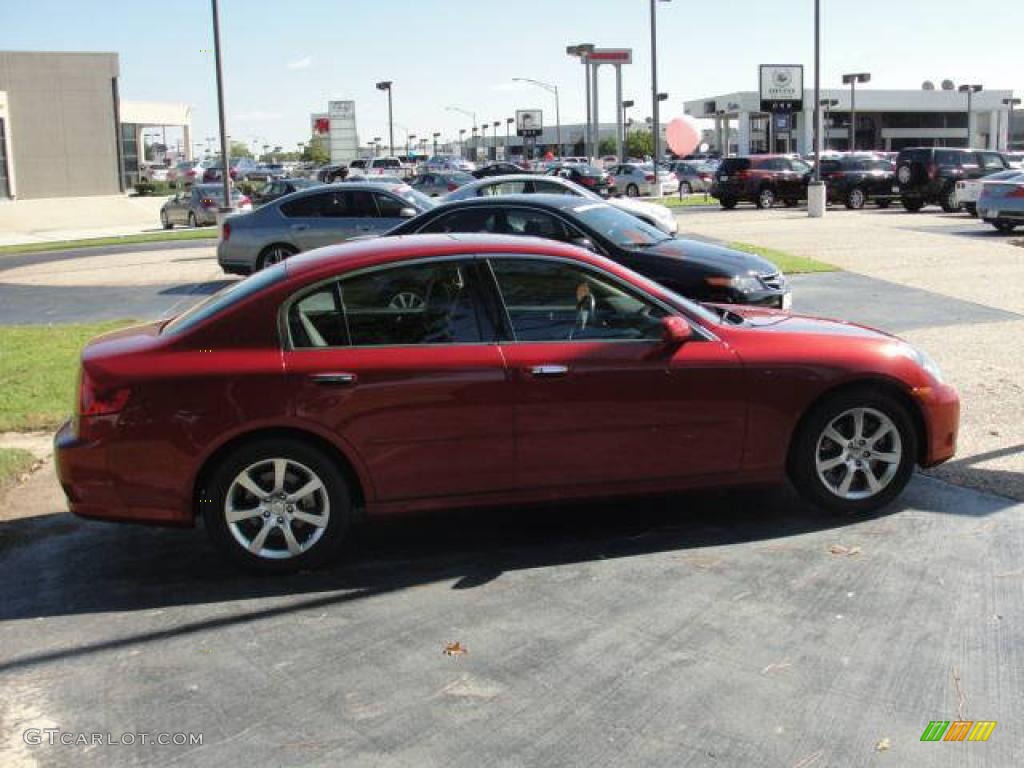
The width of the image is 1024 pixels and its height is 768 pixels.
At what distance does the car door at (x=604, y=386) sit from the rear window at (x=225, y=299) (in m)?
1.13

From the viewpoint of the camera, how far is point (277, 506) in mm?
5121

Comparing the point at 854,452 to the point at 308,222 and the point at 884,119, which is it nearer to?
the point at 308,222

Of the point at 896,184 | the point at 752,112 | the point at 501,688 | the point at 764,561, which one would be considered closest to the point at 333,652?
the point at 501,688

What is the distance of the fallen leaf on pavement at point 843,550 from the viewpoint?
520 centimetres

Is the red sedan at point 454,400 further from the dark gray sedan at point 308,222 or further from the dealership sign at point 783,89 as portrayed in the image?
the dealership sign at point 783,89

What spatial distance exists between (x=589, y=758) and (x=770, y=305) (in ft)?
24.1

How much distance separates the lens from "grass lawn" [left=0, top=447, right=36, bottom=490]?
6.85 meters

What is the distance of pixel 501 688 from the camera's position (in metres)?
3.95

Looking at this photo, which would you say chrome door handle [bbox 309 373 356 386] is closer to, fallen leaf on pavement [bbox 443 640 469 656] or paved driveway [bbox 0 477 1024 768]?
paved driveway [bbox 0 477 1024 768]

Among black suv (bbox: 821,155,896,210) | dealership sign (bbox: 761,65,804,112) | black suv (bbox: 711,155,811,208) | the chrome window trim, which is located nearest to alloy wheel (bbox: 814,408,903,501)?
the chrome window trim

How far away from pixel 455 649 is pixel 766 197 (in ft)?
114

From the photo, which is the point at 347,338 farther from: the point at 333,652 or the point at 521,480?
the point at 333,652

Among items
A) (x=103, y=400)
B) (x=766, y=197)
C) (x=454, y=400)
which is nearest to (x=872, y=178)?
(x=766, y=197)

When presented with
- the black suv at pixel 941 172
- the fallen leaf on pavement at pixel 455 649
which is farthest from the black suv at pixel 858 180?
the fallen leaf on pavement at pixel 455 649
